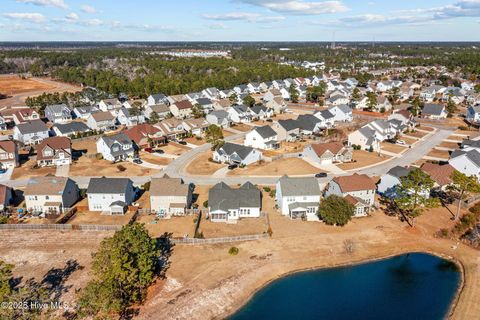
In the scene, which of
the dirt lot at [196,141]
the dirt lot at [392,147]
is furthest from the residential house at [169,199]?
the dirt lot at [392,147]

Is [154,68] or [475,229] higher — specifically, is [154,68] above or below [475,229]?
above

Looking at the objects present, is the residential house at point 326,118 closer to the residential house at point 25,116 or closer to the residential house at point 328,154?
the residential house at point 328,154

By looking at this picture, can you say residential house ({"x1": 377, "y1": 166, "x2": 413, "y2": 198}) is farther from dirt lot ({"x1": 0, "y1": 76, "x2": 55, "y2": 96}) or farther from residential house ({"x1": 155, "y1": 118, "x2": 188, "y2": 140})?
dirt lot ({"x1": 0, "y1": 76, "x2": 55, "y2": 96})

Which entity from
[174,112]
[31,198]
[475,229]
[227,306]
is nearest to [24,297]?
[227,306]

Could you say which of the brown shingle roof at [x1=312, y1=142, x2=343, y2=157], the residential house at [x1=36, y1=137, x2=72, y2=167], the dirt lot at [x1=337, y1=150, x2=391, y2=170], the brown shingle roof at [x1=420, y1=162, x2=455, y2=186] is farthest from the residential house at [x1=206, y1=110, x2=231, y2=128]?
the brown shingle roof at [x1=420, y1=162, x2=455, y2=186]

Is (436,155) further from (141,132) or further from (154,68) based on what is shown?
(154,68)
